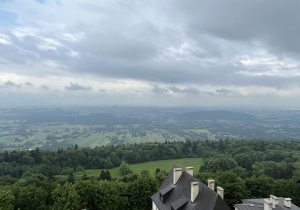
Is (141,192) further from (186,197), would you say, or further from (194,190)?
(194,190)

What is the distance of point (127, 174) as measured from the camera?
73.6 meters

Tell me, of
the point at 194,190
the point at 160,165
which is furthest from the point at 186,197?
the point at 160,165

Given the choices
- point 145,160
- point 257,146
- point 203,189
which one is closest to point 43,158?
point 145,160

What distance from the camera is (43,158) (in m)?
83.4

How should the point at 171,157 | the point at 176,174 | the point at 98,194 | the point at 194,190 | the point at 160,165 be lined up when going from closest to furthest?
the point at 194,190 → the point at 176,174 → the point at 98,194 → the point at 160,165 → the point at 171,157

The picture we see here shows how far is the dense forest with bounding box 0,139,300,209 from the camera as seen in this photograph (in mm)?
34156

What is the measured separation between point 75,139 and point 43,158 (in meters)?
119

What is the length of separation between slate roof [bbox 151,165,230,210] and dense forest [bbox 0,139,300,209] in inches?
359

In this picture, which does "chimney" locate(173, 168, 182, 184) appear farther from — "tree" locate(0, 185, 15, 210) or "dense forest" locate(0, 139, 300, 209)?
"tree" locate(0, 185, 15, 210)

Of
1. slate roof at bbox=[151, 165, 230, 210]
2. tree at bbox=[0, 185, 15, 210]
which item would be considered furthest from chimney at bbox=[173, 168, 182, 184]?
tree at bbox=[0, 185, 15, 210]

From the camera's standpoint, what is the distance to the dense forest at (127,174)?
3416 cm

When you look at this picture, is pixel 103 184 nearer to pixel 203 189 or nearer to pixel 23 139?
pixel 203 189

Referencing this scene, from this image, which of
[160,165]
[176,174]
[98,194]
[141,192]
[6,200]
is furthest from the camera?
[160,165]

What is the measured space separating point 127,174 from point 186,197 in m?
51.0
